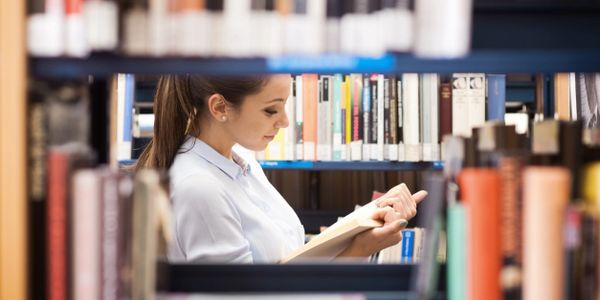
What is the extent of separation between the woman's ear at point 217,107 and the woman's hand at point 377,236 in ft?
1.87

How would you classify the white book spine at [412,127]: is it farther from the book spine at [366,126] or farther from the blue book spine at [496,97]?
the blue book spine at [496,97]

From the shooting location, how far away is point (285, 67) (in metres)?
1.01

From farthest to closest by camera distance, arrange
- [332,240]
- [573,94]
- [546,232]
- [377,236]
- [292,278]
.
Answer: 1. [573,94]
2. [377,236]
3. [332,240]
4. [292,278]
5. [546,232]

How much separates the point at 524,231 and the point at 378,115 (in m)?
2.02

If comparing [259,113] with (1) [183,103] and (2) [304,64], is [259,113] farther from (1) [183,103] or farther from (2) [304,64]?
(2) [304,64]

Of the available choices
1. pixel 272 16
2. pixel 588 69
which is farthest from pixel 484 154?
pixel 272 16


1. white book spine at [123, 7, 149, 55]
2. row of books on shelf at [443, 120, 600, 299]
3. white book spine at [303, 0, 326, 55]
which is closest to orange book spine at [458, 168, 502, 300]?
row of books on shelf at [443, 120, 600, 299]

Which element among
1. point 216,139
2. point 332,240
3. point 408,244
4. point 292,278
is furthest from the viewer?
point 408,244

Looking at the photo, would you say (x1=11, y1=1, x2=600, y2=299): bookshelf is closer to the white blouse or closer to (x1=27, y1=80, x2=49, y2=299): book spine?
(x1=27, y1=80, x2=49, y2=299): book spine

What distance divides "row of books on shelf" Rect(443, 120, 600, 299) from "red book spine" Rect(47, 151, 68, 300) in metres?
0.57

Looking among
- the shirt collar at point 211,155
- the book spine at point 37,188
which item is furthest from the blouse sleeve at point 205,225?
the book spine at point 37,188

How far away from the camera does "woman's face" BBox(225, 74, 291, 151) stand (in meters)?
2.13

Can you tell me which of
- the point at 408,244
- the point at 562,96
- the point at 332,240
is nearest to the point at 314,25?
the point at 332,240

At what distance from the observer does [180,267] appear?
47.4 inches
